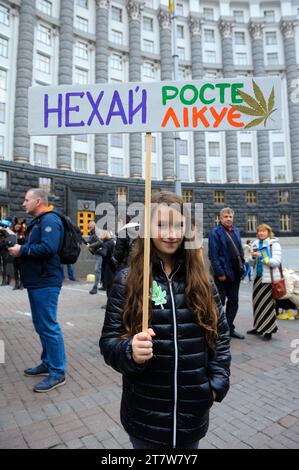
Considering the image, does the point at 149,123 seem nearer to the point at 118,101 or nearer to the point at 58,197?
the point at 118,101

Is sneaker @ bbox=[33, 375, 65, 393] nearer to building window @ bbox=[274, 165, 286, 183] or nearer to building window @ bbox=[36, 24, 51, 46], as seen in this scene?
building window @ bbox=[36, 24, 51, 46]

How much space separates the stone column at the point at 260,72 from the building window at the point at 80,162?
17.5m

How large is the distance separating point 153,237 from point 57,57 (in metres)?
29.4

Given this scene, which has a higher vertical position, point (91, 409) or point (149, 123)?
point (149, 123)

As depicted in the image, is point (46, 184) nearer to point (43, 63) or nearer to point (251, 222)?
point (43, 63)

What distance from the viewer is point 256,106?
6.32ft

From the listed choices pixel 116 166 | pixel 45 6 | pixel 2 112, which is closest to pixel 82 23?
pixel 45 6

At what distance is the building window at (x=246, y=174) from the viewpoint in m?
32.0

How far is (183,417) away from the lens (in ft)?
4.97

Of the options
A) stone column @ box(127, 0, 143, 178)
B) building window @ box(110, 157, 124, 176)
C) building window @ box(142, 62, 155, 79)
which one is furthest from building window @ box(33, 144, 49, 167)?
building window @ box(142, 62, 155, 79)

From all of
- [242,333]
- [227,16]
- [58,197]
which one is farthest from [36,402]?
[227,16]

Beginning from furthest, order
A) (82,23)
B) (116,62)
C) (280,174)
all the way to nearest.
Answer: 1. (280,174)
2. (116,62)
3. (82,23)

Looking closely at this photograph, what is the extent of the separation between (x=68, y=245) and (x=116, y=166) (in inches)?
1002

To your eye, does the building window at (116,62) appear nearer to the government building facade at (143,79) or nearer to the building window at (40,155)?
the government building facade at (143,79)
